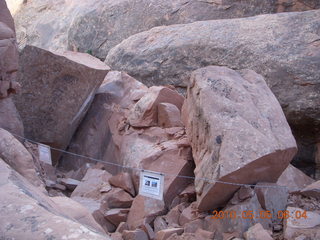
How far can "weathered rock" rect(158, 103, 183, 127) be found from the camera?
4645 millimetres

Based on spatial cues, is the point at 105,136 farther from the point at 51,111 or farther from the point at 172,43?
the point at 172,43

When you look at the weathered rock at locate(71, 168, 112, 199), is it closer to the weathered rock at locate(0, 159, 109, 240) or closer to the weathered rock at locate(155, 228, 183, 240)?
the weathered rock at locate(155, 228, 183, 240)

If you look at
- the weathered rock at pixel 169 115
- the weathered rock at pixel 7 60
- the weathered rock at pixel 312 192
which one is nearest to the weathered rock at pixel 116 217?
the weathered rock at pixel 169 115

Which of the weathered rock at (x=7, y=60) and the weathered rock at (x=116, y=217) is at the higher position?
the weathered rock at (x=7, y=60)

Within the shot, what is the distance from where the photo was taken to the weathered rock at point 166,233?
3.41 m

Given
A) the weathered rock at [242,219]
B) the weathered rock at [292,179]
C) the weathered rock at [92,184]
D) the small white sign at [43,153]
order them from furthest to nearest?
the weathered rock at [92,184] → the weathered rock at [292,179] → the small white sign at [43,153] → the weathered rock at [242,219]

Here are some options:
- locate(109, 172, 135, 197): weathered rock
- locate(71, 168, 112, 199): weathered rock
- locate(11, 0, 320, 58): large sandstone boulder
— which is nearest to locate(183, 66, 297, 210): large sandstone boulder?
locate(109, 172, 135, 197): weathered rock

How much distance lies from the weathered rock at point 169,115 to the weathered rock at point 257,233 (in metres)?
1.68

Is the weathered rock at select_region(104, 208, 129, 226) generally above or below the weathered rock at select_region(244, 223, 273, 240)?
below

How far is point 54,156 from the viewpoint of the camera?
5195mm

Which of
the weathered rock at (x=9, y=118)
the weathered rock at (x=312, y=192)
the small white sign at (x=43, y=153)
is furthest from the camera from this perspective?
the weathered rock at (x=9, y=118)

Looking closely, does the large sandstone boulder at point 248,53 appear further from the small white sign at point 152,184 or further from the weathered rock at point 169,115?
the small white sign at point 152,184

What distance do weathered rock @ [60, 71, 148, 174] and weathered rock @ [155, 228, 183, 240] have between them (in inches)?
68.0
